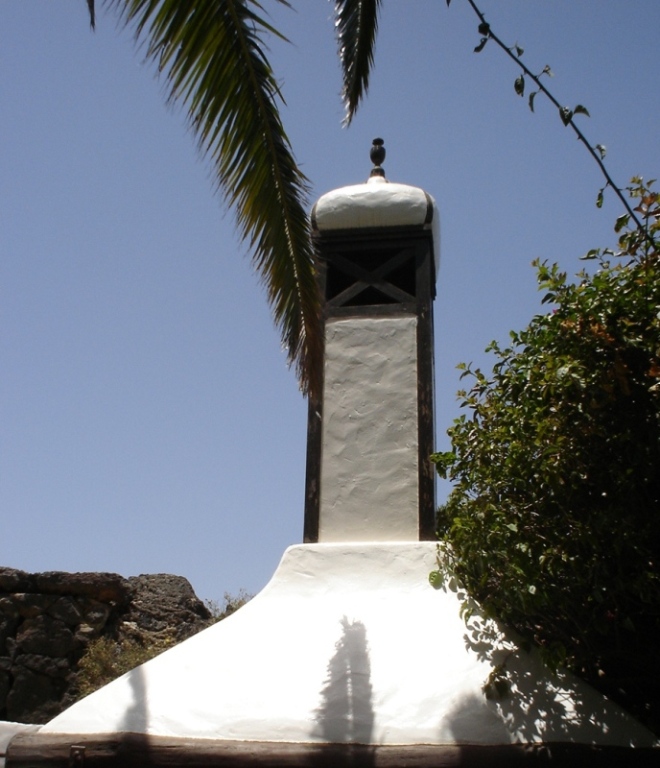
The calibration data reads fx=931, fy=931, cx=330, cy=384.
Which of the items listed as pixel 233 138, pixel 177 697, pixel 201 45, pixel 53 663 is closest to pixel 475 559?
pixel 177 697

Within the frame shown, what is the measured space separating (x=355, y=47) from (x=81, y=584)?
673 cm

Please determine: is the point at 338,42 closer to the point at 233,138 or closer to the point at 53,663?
the point at 233,138

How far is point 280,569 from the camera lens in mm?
6297

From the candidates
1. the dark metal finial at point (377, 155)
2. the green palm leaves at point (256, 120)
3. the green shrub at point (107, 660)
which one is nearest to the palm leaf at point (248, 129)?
the green palm leaves at point (256, 120)

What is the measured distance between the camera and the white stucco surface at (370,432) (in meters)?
6.49

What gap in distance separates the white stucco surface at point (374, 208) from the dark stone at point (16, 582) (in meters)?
5.14

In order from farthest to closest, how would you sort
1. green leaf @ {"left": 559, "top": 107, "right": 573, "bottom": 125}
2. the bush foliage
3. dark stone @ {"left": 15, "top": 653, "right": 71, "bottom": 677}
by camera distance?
dark stone @ {"left": 15, "top": 653, "right": 71, "bottom": 677}
the bush foliage
green leaf @ {"left": 559, "top": 107, "right": 573, "bottom": 125}

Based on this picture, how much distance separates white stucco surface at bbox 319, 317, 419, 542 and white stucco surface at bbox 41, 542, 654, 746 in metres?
0.48

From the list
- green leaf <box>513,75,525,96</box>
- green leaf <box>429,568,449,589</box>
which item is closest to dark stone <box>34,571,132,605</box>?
green leaf <box>429,568,449,589</box>

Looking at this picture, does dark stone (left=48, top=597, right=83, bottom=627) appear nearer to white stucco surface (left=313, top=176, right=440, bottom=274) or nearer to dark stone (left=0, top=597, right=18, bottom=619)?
dark stone (left=0, top=597, right=18, bottom=619)

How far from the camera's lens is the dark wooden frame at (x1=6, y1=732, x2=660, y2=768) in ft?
15.9

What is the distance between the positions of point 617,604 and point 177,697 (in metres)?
2.52

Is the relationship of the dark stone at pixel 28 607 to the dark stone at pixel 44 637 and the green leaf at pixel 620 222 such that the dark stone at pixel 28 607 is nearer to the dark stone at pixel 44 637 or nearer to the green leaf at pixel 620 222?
the dark stone at pixel 44 637

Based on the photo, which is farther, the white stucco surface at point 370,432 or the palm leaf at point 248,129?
the white stucco surface at point 370,432
